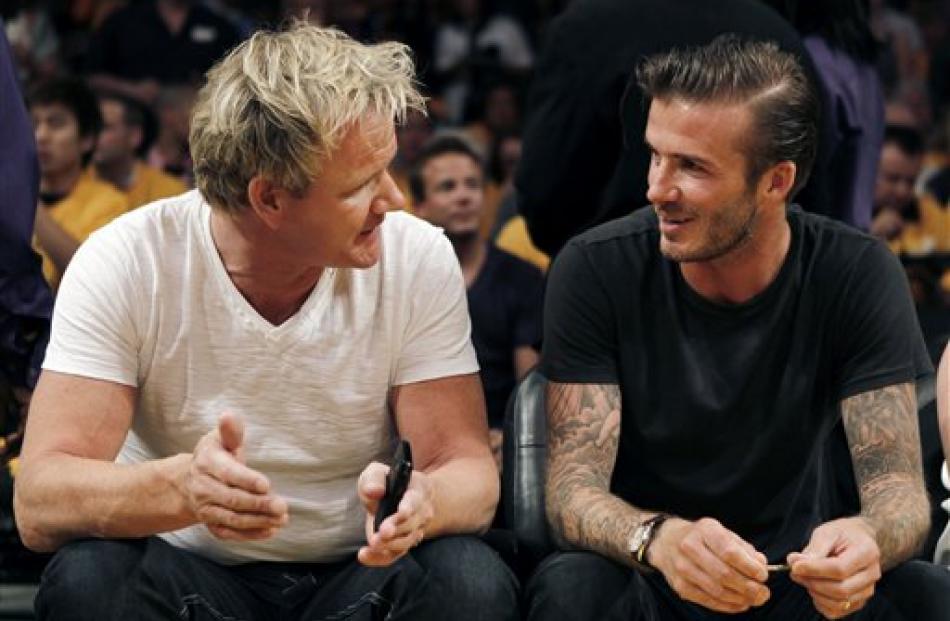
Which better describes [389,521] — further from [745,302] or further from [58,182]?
[58,182]

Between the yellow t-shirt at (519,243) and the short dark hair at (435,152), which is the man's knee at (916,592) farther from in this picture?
the short dark hair at (435,152)

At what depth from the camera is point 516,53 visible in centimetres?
1134

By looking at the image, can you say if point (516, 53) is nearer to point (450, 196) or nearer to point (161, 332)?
point (450, 196)

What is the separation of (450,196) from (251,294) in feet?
9.49

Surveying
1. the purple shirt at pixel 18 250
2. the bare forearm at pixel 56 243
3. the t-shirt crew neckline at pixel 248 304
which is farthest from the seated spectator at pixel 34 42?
the t-shirt crew neckline at pixel 248 304

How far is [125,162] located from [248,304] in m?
4.50

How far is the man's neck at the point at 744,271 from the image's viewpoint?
3.50 meters

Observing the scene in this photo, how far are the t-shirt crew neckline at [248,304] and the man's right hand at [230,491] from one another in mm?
421

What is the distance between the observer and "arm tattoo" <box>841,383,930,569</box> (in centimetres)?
329

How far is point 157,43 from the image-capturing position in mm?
A: 9648

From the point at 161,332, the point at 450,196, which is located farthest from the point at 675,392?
the point at 450,196

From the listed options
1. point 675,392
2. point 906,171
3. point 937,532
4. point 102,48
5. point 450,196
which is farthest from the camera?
point 102,48

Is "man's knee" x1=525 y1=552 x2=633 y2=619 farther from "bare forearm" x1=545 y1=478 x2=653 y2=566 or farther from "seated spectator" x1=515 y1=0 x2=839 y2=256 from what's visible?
"seated spectator" x1=515 y1=0 x2=839 y2=256

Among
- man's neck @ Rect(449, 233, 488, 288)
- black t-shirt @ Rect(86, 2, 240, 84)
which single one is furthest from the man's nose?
black t-shirt @ Rect(86, 2, 240, 84)
